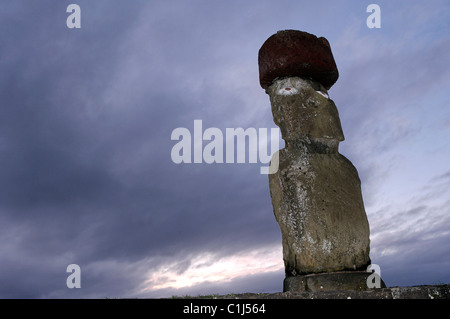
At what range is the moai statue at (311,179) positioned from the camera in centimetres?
582

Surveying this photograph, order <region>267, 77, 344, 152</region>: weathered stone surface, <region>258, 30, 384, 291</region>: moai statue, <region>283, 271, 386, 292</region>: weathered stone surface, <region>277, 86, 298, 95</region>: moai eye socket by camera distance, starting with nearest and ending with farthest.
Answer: <region>283, 271, 386, 292</region>: weathered stone surface < <region>258, 30, 384, 291</region>: moai statue < <region>267, 77, 344, 152</region>: weathered stone surface < <region>277, 86, 298, 95</region>: moai eye socket

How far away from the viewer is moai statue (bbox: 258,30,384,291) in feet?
19.1

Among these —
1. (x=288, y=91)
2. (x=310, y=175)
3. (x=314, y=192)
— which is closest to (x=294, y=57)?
(x=288, y=91)

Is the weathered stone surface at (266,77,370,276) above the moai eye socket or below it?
below

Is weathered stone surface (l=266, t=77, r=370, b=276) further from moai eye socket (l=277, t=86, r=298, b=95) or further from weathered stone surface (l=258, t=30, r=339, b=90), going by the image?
weathered stone surface (l=258, t=30, r=339, b=90)

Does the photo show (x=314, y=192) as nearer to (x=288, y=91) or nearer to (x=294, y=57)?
(x=288, y=91)

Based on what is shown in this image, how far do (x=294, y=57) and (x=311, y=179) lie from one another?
1965mm

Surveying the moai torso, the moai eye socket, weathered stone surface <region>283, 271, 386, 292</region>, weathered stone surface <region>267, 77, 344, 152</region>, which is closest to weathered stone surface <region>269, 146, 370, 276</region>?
the moai torso

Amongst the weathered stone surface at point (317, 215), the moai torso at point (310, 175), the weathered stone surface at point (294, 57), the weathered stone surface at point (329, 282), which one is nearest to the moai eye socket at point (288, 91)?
the moai torso at point (310, 175)

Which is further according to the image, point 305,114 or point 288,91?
point 288,91

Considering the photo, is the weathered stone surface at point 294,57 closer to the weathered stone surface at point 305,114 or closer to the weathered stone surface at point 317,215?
the weathered stone surface at point 305,114

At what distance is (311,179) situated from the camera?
6.04 m
